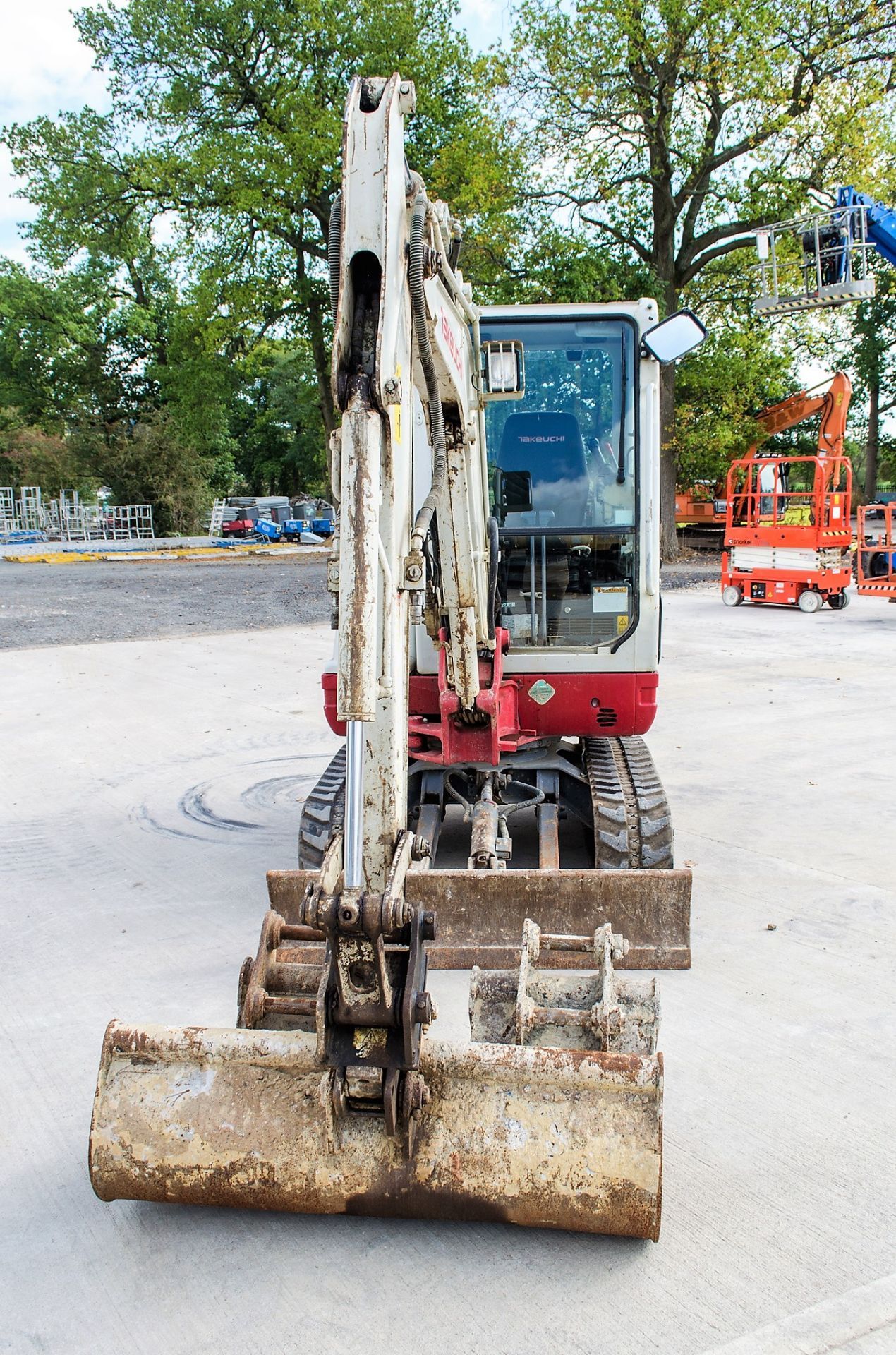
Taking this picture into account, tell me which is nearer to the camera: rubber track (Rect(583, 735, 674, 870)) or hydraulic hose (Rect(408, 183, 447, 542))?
hydraulic hose (Rect(408, 183, 447, 542))

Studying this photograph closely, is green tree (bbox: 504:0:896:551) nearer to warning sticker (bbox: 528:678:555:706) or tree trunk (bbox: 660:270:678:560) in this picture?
tree trunk (bbox: 660:270:678:560)

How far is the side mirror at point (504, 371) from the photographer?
4180 millimetres

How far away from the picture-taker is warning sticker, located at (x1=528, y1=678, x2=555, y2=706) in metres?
5.09

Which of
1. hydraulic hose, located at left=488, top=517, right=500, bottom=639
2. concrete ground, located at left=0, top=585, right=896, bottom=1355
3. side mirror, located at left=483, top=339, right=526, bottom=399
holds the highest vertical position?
side mirror, located at left=483, top=339, right=526, bottom=399

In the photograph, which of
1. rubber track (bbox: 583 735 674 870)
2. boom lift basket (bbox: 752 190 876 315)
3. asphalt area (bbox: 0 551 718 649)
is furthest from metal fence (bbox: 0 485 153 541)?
rubber track (bbox: 583 735 674 870)

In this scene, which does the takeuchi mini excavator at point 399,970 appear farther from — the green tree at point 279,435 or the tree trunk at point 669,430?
the green tree at point 279,435

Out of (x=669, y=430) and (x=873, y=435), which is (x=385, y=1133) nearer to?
(x=669, y=430)

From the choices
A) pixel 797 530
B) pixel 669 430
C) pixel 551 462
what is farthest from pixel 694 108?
pixel 551 462

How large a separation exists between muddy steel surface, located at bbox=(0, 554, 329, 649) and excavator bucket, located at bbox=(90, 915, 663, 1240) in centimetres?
1137

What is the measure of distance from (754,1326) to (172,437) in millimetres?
40884

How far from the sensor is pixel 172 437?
1596 inches

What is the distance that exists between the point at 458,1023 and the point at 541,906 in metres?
0.53

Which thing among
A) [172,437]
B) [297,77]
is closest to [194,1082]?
[297,77]

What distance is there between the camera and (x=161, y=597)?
1922 cm
